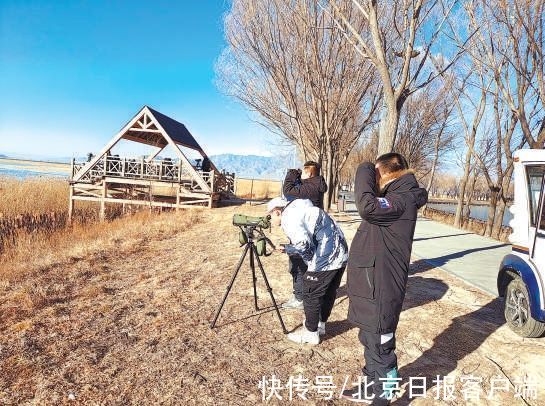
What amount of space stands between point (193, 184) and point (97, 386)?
16.1m

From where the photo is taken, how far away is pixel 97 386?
2.99 meters

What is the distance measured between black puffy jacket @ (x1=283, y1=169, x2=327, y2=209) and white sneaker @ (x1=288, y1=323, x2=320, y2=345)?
176 centimetres

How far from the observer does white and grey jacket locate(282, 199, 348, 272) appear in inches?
136

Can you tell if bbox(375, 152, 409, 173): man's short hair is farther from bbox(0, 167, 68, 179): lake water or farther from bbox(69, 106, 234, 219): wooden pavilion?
bbox(0, 167, 68, 179): lake water

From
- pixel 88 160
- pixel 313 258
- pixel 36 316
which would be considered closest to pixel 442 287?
pixel 313 258

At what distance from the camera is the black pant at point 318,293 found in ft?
11.8

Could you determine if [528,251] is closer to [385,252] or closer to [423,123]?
[385,252]

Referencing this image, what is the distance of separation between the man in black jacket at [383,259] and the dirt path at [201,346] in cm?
67

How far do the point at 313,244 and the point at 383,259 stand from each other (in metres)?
0.92

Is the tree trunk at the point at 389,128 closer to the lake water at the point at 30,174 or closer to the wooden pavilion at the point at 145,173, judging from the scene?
the wooden pavilion at the point at 145,173

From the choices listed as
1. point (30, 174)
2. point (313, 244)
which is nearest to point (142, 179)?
point (313, 244)

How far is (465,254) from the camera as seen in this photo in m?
9.09

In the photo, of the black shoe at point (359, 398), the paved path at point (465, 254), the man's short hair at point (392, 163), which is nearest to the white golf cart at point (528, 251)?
the paved path at point (465, 254)

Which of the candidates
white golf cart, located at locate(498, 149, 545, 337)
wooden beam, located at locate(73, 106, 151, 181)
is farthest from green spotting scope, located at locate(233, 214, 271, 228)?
wooden beam, located at locate(73, 106, 151, 181)
